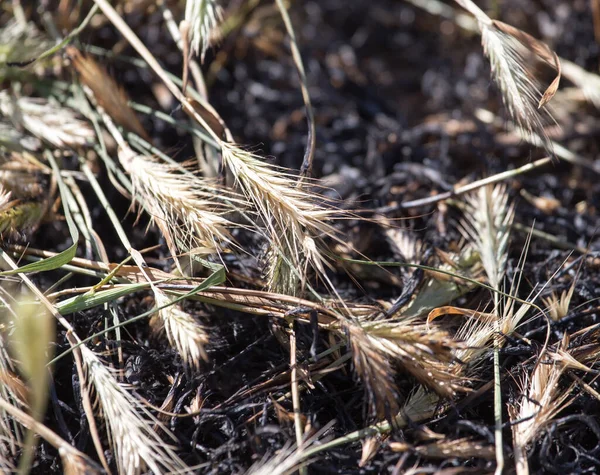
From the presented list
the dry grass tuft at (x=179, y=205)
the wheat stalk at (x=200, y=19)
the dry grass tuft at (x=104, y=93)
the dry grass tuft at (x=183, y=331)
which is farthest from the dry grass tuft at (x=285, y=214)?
the dry grass tuft at (x=104, y=93)

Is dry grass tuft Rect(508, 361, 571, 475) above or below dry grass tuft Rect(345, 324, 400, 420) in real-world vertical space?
below

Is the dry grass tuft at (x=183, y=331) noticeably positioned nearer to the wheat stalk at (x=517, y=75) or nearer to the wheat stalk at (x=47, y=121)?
the wheat stalk at (x=47, y=121)

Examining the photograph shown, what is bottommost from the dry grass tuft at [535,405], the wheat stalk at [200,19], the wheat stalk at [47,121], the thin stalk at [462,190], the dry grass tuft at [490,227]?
the dry grass tuft at [535,405]

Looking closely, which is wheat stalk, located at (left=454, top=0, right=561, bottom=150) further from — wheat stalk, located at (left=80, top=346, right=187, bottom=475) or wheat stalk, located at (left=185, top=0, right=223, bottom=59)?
wheat stalk, located at (left=80, top=346, right=187, bottom=475)

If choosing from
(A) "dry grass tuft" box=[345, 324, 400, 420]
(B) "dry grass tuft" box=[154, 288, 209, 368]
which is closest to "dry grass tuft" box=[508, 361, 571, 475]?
(A) "dry grass tuft" box=[345, 324, 400, 420]

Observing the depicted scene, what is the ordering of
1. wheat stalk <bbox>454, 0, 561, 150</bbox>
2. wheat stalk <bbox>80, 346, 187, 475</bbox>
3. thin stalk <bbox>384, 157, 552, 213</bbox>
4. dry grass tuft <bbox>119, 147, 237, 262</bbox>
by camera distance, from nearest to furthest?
wheat stalk <bbox>80, 346, 187, 475</bbox> < dry grass tuft <bbox>119, 147, 237, 262</bbox> < wheat stalk <bbox>454, 0, 561, 150</bbox> < thin stalk <bbox>384, 157, 552, 213</bbox>

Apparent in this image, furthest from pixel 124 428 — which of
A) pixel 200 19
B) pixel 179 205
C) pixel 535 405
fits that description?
pixel 200 19

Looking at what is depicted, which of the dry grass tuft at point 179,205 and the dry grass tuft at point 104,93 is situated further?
the dry grass tuft at point 104,93
